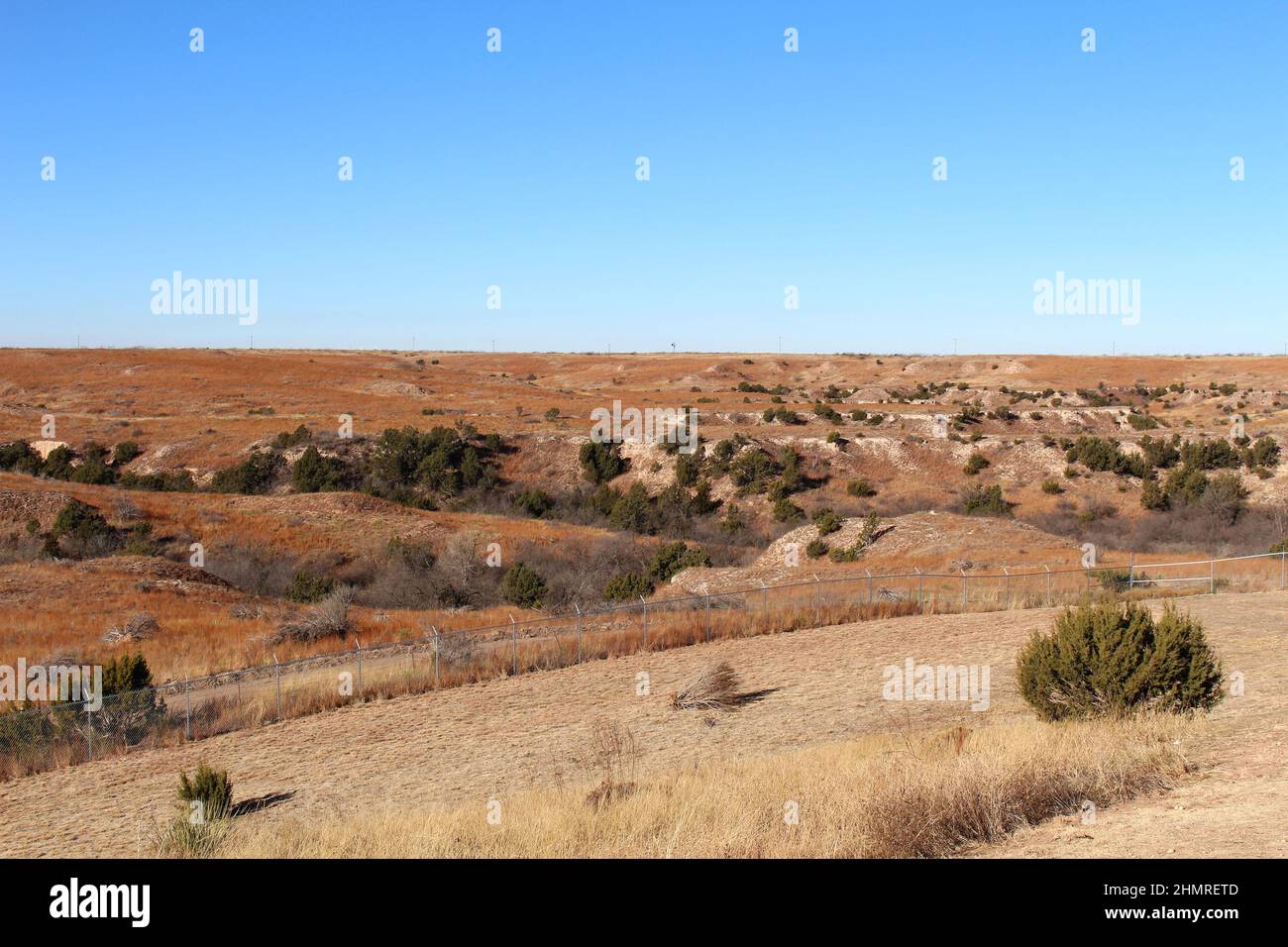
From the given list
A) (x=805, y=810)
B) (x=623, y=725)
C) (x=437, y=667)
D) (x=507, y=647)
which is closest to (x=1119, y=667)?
(x=805, y=810)

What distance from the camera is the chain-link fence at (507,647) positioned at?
60.3 ft

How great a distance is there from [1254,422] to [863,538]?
4272cm

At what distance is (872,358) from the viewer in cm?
14775

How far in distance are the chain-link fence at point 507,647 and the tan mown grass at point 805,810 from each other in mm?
7026

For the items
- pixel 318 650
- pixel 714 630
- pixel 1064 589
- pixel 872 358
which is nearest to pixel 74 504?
pixel 318 650

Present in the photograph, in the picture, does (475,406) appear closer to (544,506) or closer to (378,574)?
(544,506)

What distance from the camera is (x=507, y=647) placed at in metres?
Result: 25.0

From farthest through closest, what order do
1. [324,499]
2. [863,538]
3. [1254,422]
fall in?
1. [1254,422]
2. [324,499]
3. [863,538]

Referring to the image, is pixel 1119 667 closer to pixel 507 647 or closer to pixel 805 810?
pixel 805 810

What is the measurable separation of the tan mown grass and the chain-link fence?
7026 millimetres

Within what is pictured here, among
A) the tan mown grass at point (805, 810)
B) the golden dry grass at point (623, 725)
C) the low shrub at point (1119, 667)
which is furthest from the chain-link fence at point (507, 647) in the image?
the low shrub at point (1119, 667)

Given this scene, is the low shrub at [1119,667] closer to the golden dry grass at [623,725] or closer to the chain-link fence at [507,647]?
the golden dry grass at [623,725]

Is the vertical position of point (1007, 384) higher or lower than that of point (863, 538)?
higher

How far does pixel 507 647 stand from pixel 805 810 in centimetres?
1532
